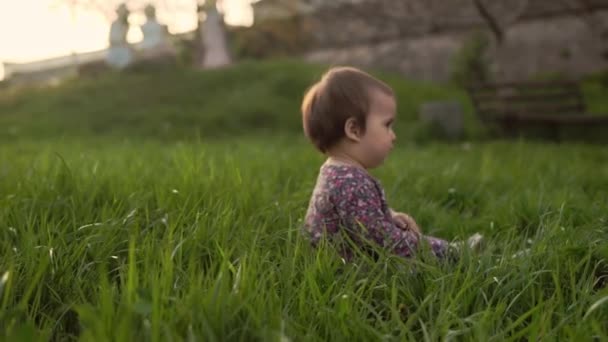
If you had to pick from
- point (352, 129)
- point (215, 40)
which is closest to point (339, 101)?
point (352, 129)

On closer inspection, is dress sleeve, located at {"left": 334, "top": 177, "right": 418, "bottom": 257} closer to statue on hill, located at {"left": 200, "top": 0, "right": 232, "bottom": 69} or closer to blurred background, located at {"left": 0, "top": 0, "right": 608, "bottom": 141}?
blurred background, located at {"left": 0, "top": 0, "right": 608, "bottom": 141}

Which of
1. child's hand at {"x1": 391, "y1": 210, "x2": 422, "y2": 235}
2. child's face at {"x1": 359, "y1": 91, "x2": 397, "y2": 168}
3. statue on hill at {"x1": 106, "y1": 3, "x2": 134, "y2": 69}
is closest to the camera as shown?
child's face at {"x1": 359, "y1": 91, "x2": 397, "y2": 168}

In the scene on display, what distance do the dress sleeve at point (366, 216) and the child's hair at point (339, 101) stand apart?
22cm

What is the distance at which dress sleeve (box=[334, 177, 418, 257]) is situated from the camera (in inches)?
92.2

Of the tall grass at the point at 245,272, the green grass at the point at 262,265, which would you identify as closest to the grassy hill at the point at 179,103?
the green grass at the point at 262,265

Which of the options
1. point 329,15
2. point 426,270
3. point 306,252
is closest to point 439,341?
point 426,270

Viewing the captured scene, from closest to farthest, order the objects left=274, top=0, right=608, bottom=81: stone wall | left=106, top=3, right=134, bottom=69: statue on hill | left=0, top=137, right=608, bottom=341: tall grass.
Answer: left=0, top=137, right=608, bottom=341: tall grass, left=274, top=0, right=608, bottom=81: stone wall, left=106, top=3, right=134, bottom=69: statue on hill

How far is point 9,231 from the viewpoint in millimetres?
2164

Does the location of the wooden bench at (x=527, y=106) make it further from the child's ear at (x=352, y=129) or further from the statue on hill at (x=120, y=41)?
the statue on hill at (x=120, y=41)

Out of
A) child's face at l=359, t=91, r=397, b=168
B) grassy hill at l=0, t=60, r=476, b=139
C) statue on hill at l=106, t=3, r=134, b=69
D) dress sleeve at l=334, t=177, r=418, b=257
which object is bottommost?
grassy hill at l=0, t=60, r=476, b=139

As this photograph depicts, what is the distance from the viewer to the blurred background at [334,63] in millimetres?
9438

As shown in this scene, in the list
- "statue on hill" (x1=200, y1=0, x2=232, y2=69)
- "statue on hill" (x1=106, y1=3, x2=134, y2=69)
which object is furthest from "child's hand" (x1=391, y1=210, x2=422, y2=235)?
"statue on hill" (x1=200, y1=0, x2=232, y2=69)

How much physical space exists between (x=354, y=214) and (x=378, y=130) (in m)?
0.35

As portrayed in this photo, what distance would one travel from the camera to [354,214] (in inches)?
93.9
